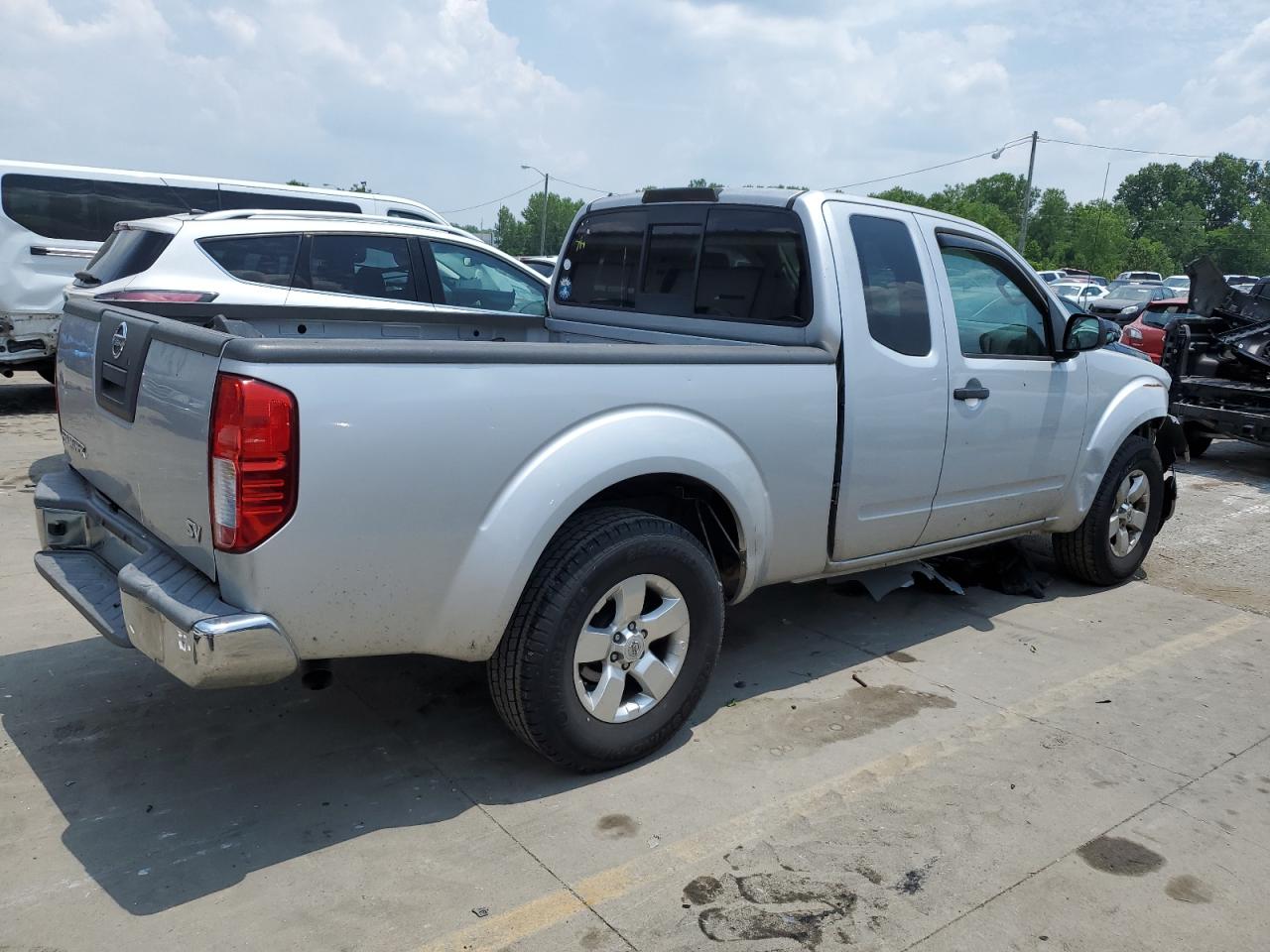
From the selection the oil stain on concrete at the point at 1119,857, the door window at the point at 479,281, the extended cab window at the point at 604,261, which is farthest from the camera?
the door window at the point at 479,281

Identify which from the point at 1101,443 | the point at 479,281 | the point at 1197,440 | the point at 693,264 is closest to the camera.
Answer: the point at 693,264

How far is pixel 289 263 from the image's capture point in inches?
301

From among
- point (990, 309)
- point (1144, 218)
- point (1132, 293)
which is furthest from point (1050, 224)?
point (990, 309)

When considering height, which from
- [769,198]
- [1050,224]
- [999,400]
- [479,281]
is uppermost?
[1050,224]

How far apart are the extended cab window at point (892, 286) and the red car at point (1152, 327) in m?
9.94

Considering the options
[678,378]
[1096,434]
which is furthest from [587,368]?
[1096,434]

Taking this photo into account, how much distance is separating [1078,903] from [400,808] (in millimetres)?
2009

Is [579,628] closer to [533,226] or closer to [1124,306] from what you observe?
[1124,306]

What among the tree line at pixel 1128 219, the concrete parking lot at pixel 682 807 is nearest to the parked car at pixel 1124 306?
the concrete parking lot at pixel 682 807

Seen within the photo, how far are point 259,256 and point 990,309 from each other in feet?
17.5

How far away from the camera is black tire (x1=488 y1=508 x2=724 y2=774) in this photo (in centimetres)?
312

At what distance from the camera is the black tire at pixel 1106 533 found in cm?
544

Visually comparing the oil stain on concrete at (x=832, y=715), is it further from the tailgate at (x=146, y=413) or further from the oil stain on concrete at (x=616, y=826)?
the tailgate at (x=146, y=413)

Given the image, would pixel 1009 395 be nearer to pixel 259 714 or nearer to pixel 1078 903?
pixel 1078 903
